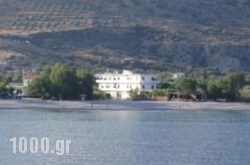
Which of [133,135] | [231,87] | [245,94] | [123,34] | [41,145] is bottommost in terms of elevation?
[41,145]

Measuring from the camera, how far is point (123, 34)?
6393 inches

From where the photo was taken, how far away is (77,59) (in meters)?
149

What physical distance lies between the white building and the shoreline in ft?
43.1

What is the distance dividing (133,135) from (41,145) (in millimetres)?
10366

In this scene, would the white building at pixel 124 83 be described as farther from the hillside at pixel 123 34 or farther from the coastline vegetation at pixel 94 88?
the hillside at pixel 123 34

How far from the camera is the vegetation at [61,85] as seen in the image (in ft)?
350

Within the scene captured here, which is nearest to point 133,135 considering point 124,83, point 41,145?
point 41,145

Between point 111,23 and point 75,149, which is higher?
point 111,23

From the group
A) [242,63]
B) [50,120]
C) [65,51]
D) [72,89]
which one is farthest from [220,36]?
[50,120]

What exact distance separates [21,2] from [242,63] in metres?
32.6

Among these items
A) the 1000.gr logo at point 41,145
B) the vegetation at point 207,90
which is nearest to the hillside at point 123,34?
the vegetation at point 207,90

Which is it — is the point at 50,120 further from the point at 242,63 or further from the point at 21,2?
the point at 21,2

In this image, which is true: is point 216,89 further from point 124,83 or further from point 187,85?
point 124,83

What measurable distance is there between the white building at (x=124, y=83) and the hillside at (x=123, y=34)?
1912 centimetres
